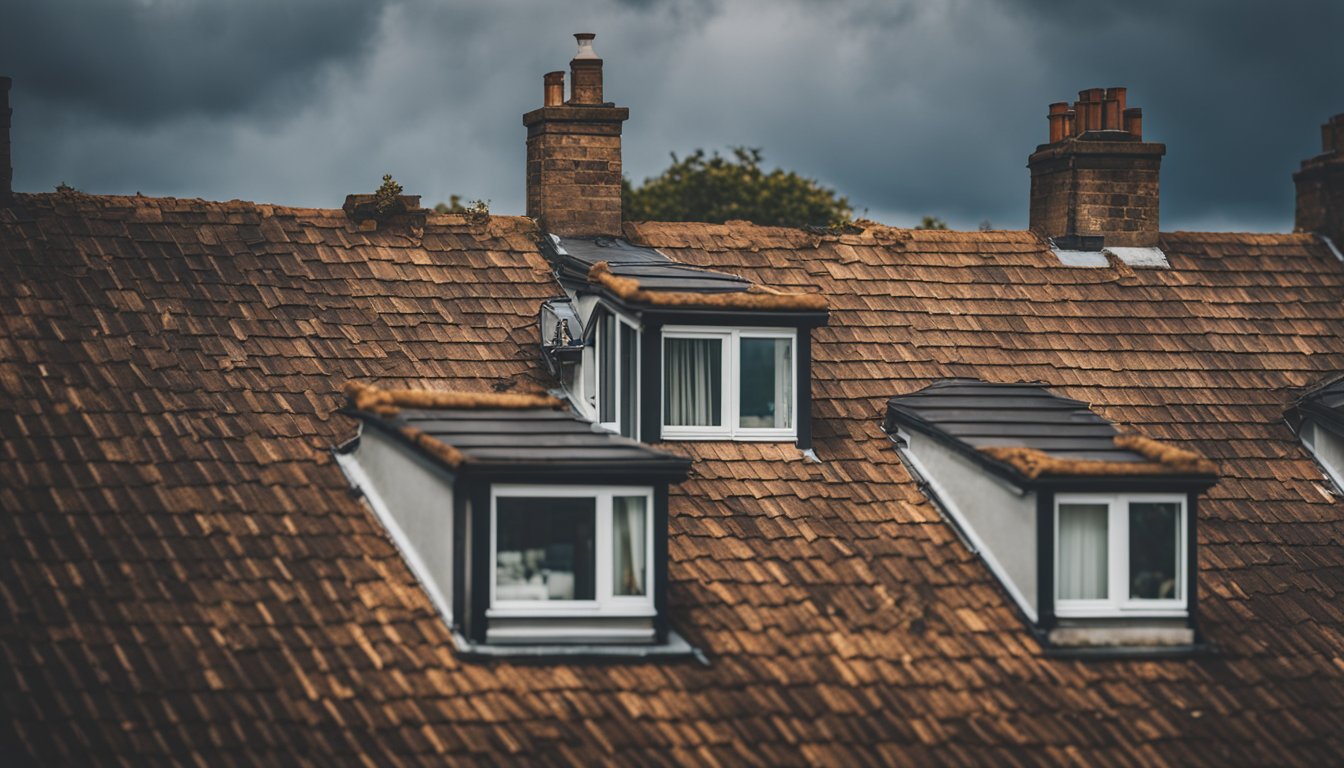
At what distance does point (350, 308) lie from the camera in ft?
62.6

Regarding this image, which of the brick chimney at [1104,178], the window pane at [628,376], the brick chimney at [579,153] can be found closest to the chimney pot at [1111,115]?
the brick chimney at [1104,178]

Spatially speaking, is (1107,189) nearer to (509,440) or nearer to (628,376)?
(628,376)

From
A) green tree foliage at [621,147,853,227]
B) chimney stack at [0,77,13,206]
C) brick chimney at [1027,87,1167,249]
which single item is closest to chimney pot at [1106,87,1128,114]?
brick chimney at [1027,87,1167,249]

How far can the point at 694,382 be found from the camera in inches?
711

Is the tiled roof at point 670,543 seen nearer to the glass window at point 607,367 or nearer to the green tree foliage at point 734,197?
the glass window at point 607,367

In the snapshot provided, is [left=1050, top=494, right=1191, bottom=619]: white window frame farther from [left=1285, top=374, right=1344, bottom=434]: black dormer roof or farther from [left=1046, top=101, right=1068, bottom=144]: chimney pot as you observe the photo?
[left=1046, top=101, right=1068, bottom=144]: chimney pot

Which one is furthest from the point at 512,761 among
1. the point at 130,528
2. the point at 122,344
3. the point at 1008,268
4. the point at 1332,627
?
the point at 1008,268

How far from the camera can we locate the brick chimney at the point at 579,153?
Answer: 21375 mm

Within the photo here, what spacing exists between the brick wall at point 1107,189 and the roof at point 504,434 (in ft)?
28.9

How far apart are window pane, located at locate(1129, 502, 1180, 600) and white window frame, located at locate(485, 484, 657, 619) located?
4.67 m

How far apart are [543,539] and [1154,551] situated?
19.2 feet

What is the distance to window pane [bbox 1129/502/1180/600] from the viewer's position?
1661 cm

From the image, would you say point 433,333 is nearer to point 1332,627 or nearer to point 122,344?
point 122,344

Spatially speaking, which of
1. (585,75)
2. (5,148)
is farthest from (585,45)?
(5,148)
